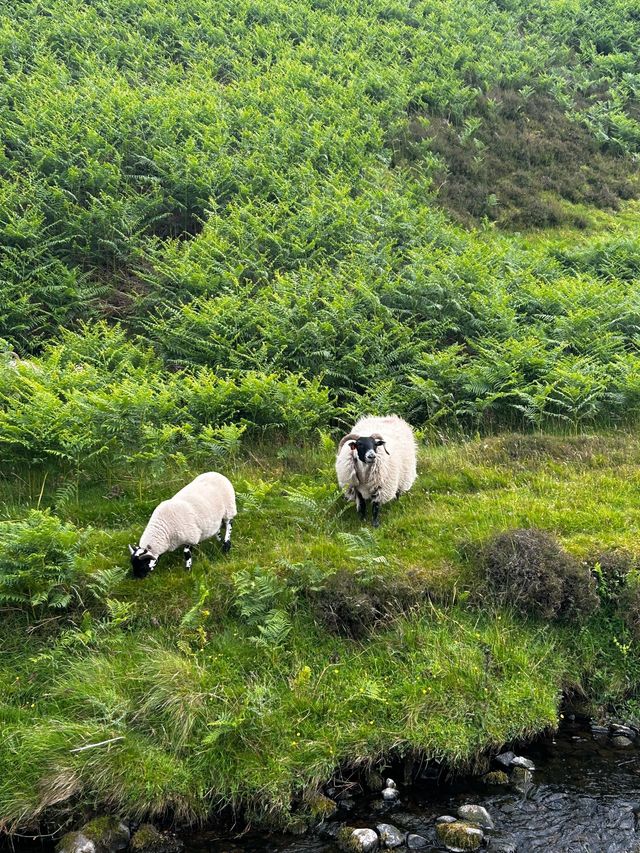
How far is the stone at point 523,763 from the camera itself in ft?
25.0

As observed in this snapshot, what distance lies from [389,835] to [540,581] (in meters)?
3.73

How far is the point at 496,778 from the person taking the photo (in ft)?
24.6

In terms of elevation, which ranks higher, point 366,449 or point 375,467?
point 366,449

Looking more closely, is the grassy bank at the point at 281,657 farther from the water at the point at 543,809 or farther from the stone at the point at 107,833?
the water at the point at 543,809

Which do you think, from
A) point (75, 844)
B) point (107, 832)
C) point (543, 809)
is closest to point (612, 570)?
point (543, 809)

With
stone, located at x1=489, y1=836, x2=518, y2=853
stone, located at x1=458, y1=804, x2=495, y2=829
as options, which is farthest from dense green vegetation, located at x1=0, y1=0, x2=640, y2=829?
stone, located at x1=489, y1=836, x2=518, y2=853

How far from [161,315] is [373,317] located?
514cm

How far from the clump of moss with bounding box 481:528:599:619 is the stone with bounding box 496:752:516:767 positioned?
73.2 inches

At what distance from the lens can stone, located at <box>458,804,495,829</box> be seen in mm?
6855

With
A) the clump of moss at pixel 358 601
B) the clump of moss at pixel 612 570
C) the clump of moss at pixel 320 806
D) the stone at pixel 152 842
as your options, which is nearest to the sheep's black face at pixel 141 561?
the clump of moss at pixel 358 601

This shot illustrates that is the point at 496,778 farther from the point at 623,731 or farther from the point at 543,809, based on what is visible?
the point at 623,731

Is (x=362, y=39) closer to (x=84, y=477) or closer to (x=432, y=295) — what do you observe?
(x=432, y=295)

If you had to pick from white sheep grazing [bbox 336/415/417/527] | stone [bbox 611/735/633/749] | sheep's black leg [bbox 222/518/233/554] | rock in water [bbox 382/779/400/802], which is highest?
white sheep grazing [bbox 336/415/417/527]

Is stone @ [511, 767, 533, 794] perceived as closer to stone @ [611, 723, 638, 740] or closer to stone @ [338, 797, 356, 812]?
stone @ [611, 723, 638, 740]
